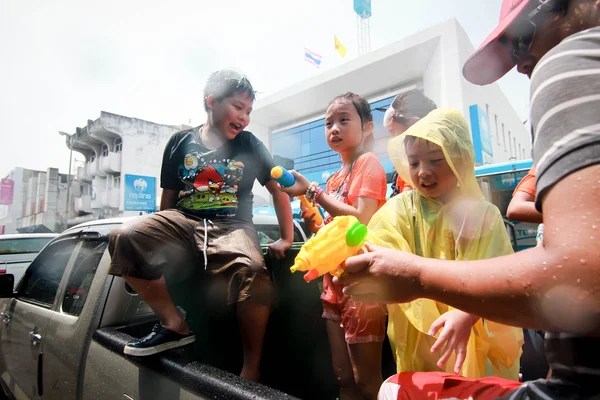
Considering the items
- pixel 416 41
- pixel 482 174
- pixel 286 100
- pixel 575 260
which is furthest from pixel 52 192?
pixel 575 260

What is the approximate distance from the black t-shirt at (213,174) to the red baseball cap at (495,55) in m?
1.28

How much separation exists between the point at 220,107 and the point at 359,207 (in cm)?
99

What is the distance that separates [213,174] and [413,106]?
1358mm

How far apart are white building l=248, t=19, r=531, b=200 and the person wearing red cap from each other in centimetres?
1115

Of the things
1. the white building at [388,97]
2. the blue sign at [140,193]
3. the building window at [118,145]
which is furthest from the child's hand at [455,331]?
the building window at [118,145]

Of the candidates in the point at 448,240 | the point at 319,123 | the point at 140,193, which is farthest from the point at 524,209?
the point at 140,193

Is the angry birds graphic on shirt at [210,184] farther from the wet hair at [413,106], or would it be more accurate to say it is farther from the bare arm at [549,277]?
the bare arm at [549,277]

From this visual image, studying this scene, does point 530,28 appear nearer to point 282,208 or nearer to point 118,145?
point 282,208

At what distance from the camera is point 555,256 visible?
0.50 metres

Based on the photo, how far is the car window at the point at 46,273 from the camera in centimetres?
254

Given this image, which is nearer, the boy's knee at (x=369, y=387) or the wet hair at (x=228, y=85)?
the boy's knee at (x=369, y=387)

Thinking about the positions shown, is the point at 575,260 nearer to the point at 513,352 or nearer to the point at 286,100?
the point at 513,352

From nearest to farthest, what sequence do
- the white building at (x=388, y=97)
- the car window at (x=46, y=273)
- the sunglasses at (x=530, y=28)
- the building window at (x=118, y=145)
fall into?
the sunglasses at (x=530, y=28) < the car window at (x=46, y=273) < the white building at (x=388, y=97) < the building window at (x=118, y=145)

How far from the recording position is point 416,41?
1331 cm
